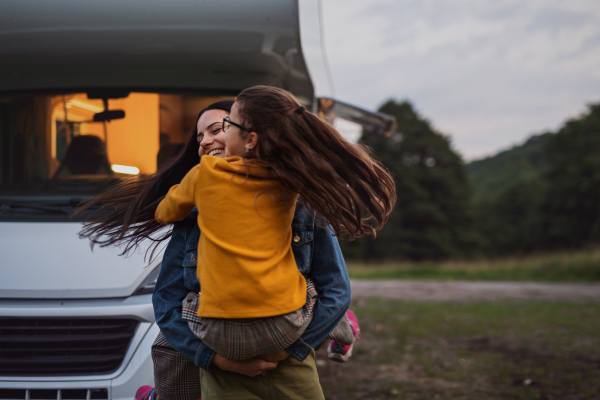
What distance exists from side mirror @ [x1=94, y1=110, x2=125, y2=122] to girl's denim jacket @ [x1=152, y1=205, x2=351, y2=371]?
1.55 m

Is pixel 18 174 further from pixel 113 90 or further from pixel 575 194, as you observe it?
pixel 575 194

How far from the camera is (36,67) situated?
263 cm

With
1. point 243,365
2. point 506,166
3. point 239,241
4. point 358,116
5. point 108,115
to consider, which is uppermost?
point 506,166

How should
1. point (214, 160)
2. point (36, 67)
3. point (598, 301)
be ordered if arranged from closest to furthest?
point (214, 160) → point (36, 67) → point (598, 301)

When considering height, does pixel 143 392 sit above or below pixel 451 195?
below

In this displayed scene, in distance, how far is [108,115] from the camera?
2836mm

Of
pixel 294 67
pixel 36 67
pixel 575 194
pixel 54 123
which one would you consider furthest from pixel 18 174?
pixel 575 194

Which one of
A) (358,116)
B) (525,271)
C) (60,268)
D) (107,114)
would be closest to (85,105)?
(107,114)

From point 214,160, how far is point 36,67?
75.0 inches

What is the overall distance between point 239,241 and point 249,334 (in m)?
0.27

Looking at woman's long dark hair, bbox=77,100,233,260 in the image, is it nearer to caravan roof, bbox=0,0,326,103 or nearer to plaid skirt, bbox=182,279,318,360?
plaid skirt, bbox=182,279,318,360

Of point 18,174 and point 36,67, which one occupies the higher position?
point 36,67

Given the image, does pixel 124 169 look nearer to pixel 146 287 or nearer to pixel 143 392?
pixel 146 287

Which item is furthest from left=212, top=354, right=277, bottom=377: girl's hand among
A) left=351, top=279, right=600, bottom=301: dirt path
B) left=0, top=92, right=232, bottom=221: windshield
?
left=351, top=279, right=600, bottom=301: dirt path
